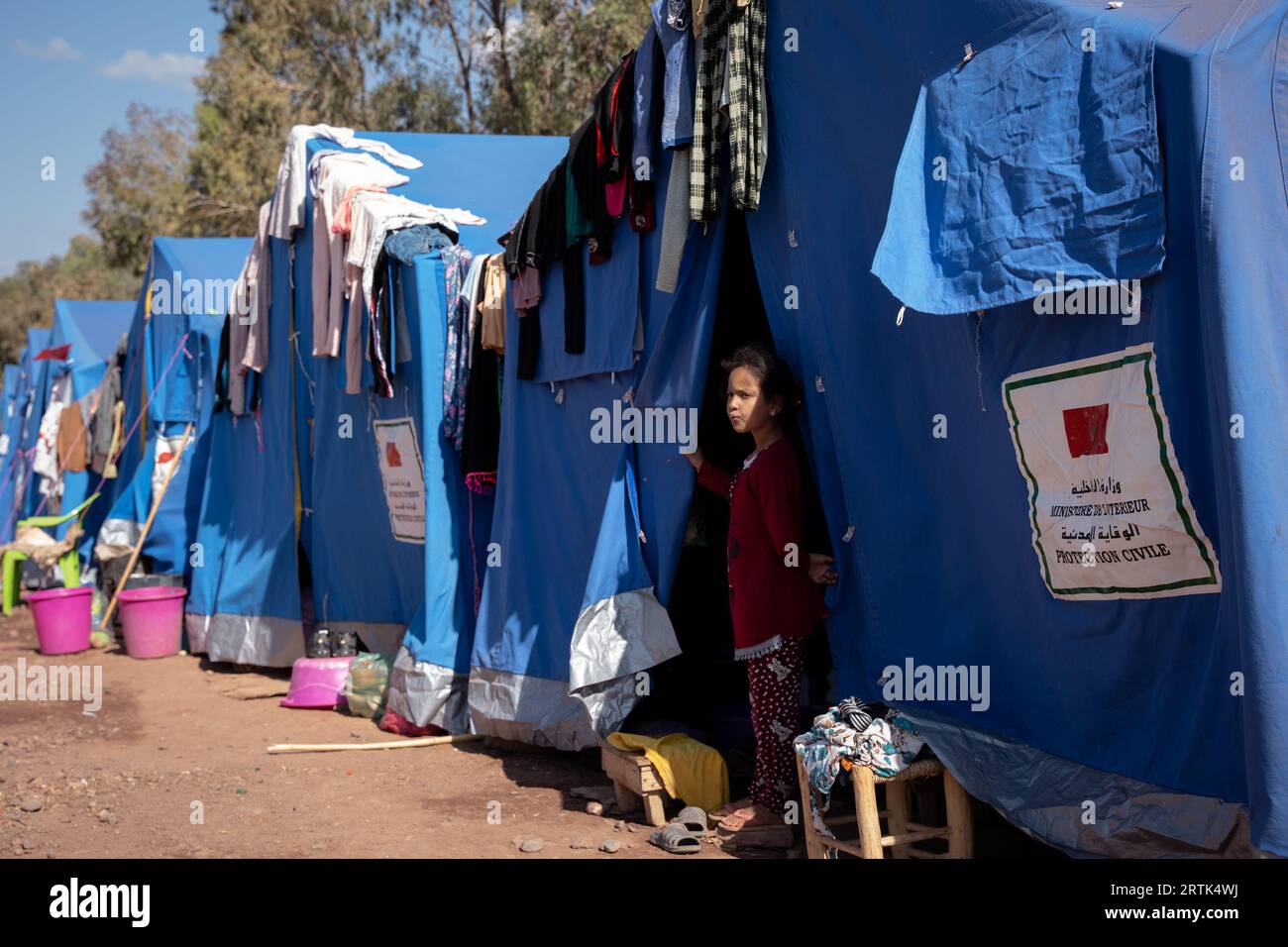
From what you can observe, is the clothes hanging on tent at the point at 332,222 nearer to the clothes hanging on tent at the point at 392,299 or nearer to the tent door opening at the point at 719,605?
the clothes hanging on tent at the point at 392,299

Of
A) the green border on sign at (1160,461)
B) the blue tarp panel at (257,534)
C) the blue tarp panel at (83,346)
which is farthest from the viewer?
the blue tarp panel at (83,346)

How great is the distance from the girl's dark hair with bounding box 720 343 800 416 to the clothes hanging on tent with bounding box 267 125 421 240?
530 centimetres

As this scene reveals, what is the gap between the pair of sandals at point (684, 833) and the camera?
448cm

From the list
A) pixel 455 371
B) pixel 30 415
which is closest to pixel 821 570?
pixel 455 371

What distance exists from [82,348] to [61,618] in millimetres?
8065

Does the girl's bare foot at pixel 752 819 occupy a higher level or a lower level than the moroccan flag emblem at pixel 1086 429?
lower

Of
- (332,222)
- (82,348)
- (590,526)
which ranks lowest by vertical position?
(590,526)

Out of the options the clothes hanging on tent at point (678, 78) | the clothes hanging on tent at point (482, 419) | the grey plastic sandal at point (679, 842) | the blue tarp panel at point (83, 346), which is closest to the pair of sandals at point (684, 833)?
the grey plastic sandal at point (679, 842)

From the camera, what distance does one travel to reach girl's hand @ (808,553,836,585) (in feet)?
14.3

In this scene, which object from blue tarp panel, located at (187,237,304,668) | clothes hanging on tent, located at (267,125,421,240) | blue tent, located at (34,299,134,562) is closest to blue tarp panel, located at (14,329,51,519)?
blue tent, located at (34,299,134,562)

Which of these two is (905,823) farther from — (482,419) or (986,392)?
(482,419)

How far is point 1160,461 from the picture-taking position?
3.11m

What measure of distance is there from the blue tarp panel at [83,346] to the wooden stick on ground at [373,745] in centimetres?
845

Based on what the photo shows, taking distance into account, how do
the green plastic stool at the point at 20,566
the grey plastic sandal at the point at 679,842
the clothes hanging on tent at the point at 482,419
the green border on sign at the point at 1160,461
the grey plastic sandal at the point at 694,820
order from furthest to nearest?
the green plastic stool at the point at 20,566
the clothes hanging on tent at the point at 482,419
the grey plastic sandal at the point at 694,820
the grey plastic sandal at the point at 679,842
the green border on sign at the point at 1160,461
